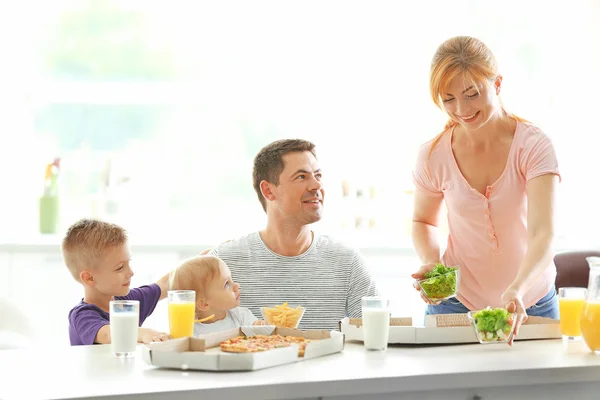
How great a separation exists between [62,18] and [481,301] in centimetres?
317

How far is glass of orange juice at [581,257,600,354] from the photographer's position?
83.0 inches

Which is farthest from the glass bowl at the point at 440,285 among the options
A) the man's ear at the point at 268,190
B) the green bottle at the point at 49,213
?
the green bottle at the point at 49,213

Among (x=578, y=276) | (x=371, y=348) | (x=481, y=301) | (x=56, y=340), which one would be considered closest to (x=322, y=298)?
(x=481, y=301)

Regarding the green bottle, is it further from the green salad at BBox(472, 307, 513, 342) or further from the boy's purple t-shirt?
the green salad at BBox(472, 307, 513, 342)

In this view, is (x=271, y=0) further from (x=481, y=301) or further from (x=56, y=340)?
(x=481, y=301)

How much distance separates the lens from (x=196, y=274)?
2.65 m

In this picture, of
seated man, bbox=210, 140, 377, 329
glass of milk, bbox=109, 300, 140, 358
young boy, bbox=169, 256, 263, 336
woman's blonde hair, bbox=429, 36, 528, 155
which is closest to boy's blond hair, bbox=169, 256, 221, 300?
young boy, bbox=169, 256, 263, 336

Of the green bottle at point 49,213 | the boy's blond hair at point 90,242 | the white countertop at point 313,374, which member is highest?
the green bottle at point 49,213

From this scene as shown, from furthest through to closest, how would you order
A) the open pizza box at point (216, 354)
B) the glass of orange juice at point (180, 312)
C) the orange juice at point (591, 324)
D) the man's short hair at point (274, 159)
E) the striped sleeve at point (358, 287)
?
the man's short hair at point (274, 159) → the striped sleeve at point (358, 287) → the glass of orange juice at point (180, 312) → the orange juice at point (591, 324) → the open pizza box at point (216, 354)

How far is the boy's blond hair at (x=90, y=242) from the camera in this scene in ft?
8.61

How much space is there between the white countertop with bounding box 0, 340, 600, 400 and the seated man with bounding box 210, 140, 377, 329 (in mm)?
682

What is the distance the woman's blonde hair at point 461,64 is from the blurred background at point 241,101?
2.21 metres

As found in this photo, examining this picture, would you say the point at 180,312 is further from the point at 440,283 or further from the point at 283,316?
the point at 440,283

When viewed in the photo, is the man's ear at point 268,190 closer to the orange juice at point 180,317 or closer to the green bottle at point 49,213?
the orange juice at point 180,317
